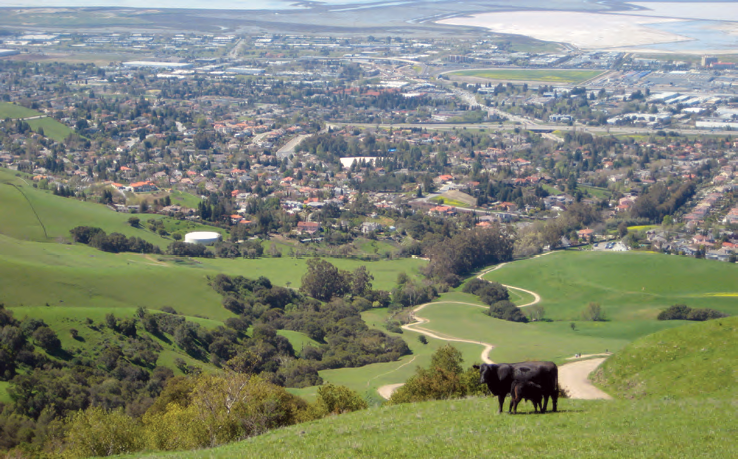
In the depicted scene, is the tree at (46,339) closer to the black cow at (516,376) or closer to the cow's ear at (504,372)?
the black cow at (516,376)

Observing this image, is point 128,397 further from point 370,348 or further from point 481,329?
point 481,329

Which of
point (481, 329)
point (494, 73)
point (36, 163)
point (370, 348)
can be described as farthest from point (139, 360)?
point (494, 73)

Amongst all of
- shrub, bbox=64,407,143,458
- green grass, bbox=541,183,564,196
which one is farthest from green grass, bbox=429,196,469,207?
shrub, bbox=64,407,143,458

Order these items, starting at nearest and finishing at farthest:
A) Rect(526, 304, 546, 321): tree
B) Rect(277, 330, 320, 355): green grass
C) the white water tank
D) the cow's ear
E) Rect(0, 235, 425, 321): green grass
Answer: the cow's ear → Rect(0, 235, 425, 321): green grass → Rect(277, 330, 320, 355): green grass → Rect(526, 304, 546, 321): tree → the white water tank

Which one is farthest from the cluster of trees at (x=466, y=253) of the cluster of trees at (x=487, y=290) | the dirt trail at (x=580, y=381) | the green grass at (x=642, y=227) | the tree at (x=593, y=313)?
the dirt trail at (x=580, y=381)

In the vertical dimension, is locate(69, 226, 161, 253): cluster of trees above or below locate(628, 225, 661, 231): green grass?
above

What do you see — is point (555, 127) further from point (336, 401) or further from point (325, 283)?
point (336, 401)

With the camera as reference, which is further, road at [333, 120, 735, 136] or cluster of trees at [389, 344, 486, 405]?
road at [333, 120, 735, 136]

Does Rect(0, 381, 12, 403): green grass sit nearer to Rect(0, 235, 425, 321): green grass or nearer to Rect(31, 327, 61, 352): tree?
Rect(31, 327, 61, 352): tree
